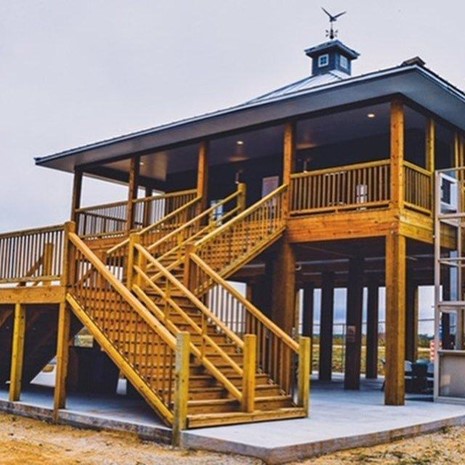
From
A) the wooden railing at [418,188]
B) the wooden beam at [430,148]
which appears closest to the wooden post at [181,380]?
the wooden railing at [418,188]

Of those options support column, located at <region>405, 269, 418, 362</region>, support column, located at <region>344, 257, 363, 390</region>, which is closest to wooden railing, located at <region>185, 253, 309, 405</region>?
support column, located at <region>344, 257, 363, 390</region>

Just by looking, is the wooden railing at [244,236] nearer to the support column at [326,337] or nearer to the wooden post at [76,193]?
the support column at [326,337]

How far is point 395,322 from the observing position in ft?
43.8

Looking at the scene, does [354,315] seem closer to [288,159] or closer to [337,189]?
[337,189]

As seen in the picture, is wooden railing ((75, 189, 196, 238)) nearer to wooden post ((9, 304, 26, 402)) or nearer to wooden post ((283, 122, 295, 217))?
wooden post ((283, 122, 295, 217))

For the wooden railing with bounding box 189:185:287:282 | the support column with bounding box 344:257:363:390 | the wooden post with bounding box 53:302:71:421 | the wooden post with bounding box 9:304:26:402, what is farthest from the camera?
the support column with bounding box 344:257:363:390

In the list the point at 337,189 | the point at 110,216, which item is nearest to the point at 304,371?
the point at 337,189

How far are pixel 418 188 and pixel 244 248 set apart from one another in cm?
367

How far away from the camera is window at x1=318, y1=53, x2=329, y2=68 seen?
23.9 meters

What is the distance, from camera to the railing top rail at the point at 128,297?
9.78 meters

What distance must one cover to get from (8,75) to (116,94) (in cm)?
894

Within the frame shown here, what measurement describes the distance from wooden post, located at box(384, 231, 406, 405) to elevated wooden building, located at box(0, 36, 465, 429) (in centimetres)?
2

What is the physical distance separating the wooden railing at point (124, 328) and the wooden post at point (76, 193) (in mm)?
9869

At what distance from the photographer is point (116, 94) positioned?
37969 millimetres
